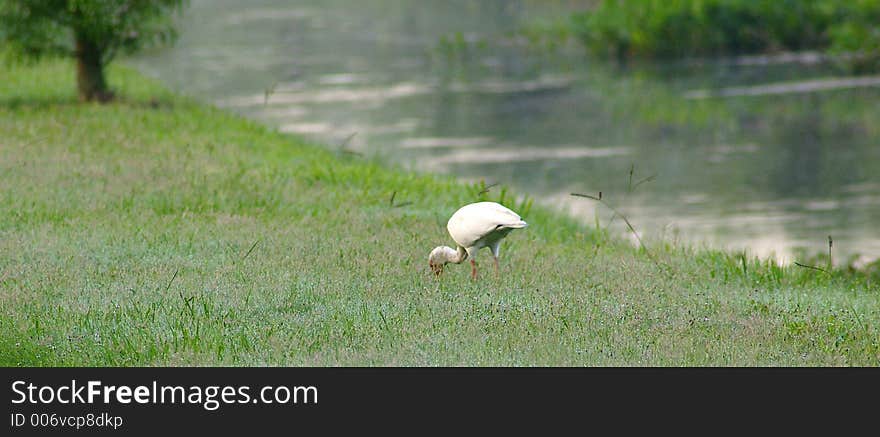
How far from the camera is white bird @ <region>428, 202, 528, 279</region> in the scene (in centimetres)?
871

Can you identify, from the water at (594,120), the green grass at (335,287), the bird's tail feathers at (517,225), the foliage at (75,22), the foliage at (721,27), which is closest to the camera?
the green grass at (335,287)

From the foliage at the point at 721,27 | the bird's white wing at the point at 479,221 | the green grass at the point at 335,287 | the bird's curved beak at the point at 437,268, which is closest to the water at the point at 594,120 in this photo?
the foliage at the point at 721,27

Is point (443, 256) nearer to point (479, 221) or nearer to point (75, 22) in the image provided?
point (479, 221)

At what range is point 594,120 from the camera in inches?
1037

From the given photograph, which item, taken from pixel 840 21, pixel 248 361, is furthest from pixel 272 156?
pixel 840 21

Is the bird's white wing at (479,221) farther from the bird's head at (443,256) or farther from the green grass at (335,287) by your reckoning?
the green grass at (335,287)

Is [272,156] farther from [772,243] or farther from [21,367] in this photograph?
[21,367]

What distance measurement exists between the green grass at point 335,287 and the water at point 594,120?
3.27 metres

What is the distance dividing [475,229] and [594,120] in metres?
17.8

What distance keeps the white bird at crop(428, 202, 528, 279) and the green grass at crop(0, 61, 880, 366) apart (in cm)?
21

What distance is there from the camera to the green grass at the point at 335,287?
7.51 meters

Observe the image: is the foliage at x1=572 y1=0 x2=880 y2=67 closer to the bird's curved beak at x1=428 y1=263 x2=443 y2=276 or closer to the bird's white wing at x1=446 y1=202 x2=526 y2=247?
the bird's curved beak at x1=428 y1=263 x2=443 y2=276

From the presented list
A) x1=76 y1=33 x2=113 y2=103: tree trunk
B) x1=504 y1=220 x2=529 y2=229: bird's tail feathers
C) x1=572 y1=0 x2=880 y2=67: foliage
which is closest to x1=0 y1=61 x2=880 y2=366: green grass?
x1=504 y1=220 x2=529 y2=229: bird's tail feathers

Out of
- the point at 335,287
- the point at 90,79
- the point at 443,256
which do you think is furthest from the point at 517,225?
the point at 90,79
